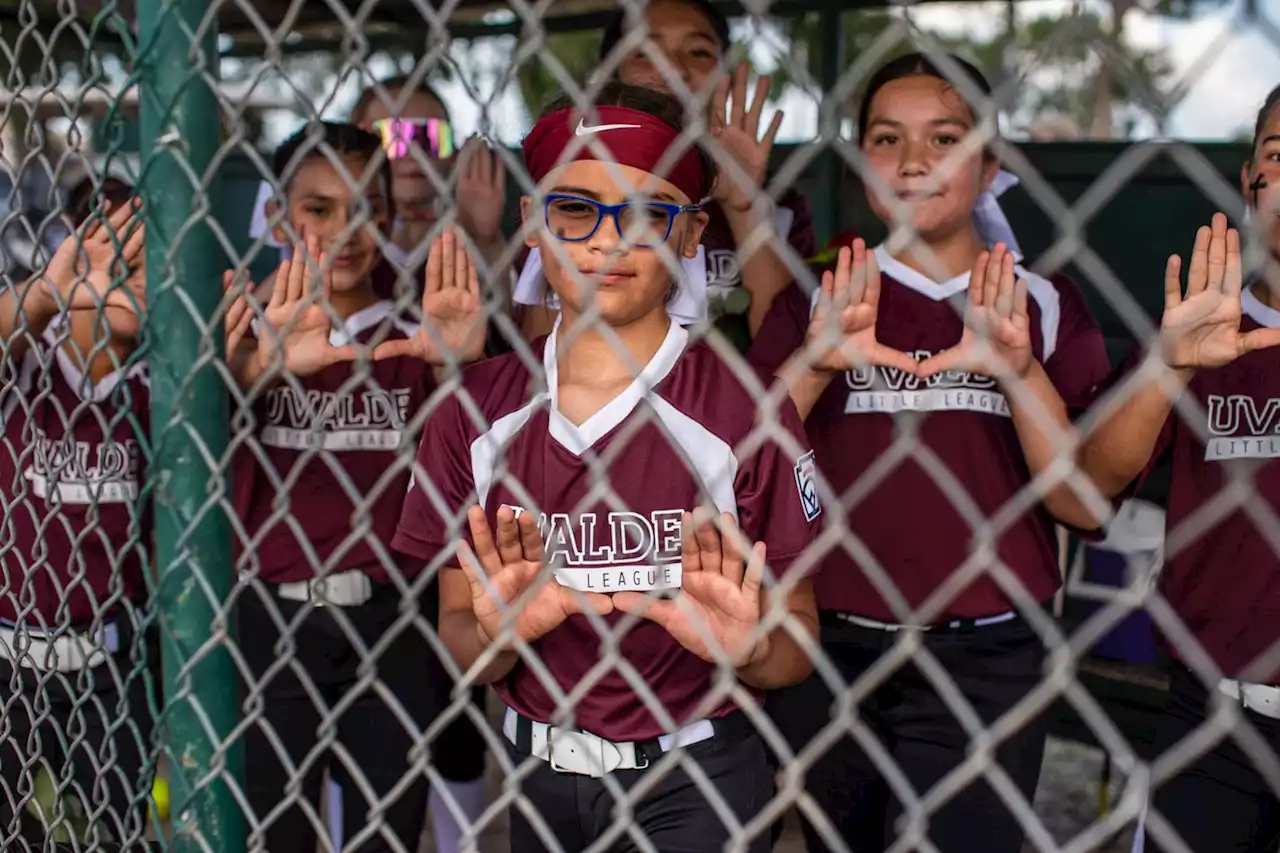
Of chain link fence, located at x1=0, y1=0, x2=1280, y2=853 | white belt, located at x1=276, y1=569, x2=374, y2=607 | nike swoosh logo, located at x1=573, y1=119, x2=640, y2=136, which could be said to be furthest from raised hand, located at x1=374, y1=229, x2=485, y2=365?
white belt, located at x1=276, y1=569, x2=374, y2=607

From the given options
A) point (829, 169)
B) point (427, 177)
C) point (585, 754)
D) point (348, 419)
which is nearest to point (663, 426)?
point (585, 754)

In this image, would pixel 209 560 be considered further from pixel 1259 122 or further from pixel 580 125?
pixel 1259 122

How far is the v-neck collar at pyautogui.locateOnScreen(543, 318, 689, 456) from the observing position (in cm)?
165

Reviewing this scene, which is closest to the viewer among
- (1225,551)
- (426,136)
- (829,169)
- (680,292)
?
(680,292)

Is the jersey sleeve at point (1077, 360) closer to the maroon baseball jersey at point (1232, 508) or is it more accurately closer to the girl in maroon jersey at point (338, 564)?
the maroon baseball jersey at point (1232, 508)

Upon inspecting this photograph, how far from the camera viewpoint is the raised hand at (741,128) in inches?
86.9

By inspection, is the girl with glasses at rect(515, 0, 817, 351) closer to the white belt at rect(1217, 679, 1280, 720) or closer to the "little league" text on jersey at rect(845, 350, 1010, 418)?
the "little league" text on jersey at rect(845, 350, 1010, 418)

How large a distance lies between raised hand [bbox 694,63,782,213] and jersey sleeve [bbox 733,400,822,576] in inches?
29.7

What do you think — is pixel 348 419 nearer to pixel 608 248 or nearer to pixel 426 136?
pixel 426 136

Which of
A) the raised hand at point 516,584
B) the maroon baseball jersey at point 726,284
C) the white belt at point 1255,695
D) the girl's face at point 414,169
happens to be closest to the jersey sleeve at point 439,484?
the raised hand at point 516,584

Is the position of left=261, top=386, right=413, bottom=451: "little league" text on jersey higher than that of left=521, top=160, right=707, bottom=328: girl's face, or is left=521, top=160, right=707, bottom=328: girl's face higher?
left=521, top=160, right=707, bottom=328: girl's face

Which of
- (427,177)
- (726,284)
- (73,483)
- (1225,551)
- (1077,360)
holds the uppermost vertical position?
(427,177)

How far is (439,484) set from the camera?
1.73 meters

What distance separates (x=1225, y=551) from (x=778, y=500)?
0.90m
